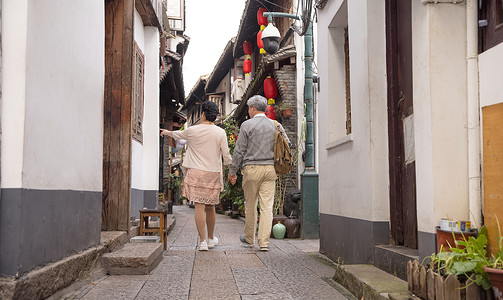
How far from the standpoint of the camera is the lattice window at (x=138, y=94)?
8.31 m

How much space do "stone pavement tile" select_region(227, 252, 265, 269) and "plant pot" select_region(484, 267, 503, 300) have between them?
3337mm

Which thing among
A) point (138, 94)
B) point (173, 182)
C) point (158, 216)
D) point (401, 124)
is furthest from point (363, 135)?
point (173, 182)

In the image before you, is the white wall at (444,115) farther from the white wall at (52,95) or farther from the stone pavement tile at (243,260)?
the white wall at (52,95)

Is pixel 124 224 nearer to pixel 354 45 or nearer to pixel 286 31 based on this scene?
pixel 354 45

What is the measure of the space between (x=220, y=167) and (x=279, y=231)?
8.17ft

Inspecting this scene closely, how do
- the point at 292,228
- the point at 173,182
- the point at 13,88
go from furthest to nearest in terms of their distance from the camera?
A: the point at 173,182 → the point at 292,228 → the point at 13,88

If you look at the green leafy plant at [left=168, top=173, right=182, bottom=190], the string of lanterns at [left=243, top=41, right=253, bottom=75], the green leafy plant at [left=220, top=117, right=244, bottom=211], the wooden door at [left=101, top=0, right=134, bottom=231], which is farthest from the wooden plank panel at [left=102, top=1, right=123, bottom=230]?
the green leafy plant at [left=168, top=173, right=182, bottom=190]

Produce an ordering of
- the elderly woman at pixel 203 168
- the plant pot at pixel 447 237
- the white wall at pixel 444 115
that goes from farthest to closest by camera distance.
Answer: the elderly woman at pixel 203 168
the white wall at pixel 444 115
the plant pot at pixel 447 237

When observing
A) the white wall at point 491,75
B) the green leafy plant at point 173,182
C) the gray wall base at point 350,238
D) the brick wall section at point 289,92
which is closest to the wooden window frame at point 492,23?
the white wall at point 491,75

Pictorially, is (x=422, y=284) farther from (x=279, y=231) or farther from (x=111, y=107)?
(x=279, y=231)

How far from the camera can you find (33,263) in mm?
3354

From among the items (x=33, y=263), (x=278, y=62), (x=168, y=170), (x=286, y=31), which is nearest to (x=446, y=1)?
(x=33, y=263)

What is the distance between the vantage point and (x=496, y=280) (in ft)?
8.31

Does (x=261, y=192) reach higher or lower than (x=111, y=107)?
lower
